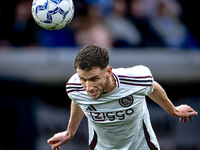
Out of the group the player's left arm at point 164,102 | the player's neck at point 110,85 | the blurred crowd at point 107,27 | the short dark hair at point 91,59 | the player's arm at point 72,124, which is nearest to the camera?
the short dark hair at point 91,59

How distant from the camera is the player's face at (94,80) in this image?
338 centimetres

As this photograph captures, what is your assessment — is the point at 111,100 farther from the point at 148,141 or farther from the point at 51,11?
the point at 51,11

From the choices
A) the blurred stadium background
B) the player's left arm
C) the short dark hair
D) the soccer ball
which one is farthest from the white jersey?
the blurred stadium background

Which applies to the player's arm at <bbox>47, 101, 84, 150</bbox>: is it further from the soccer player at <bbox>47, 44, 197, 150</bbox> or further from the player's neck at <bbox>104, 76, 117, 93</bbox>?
the player's neck at <bbox>104, 76, 117, 93</bbox>

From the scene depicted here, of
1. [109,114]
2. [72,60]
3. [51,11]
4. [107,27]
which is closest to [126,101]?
[109,114]

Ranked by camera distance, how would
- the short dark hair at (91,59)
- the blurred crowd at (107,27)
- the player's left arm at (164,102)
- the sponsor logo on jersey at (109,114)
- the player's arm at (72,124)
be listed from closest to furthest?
the short dark hair at (91,59) → the sponsor logo on jersey at (109,114) → the player's left arm at (164,102) → the player's arm at (72,124) → the blurred crowd at (107,27)

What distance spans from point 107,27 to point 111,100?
441 cm

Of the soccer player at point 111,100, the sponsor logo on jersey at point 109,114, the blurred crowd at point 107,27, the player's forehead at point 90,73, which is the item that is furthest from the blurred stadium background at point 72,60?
the player's forehead at point 90,73

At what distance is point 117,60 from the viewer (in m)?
7.14

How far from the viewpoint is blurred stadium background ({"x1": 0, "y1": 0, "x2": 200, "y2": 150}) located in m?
7.14

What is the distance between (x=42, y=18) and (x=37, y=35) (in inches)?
129

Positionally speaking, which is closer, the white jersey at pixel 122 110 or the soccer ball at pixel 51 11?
the white jersey at pixel 122 110

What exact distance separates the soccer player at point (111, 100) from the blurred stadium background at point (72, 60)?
123 inches

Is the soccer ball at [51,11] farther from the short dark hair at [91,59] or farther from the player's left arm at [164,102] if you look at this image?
the player's left arm at [164,102]
